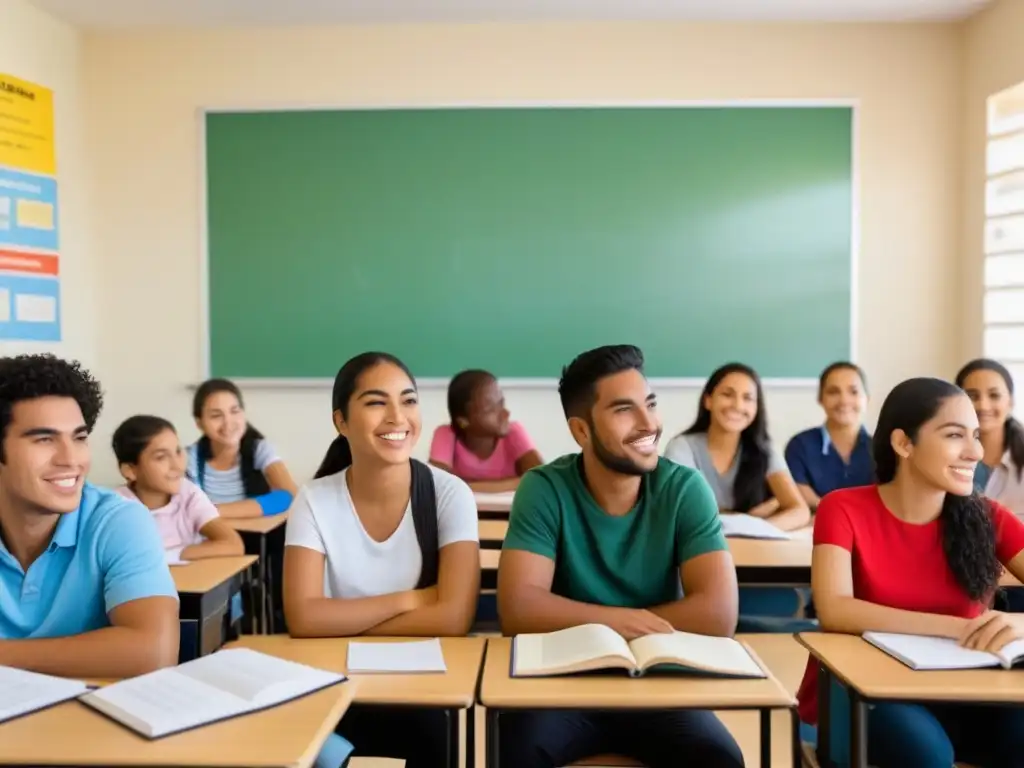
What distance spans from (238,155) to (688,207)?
2.45 metres

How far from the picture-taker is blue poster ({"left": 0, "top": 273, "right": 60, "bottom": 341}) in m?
4.56

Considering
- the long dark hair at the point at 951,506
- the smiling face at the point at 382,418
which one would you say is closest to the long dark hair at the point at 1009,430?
the long dark hair at the point at 951,506

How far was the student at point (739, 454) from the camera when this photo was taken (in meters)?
3.70

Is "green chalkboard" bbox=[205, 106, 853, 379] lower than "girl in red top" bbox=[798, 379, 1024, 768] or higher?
higher

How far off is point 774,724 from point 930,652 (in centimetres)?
84

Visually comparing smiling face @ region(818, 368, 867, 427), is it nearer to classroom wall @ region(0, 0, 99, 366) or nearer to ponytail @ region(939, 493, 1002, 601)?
ponytail @ region(939, 493, 1002, 601)

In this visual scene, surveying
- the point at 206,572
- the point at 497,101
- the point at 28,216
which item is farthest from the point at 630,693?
the point at 28,216

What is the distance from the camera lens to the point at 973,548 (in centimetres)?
211

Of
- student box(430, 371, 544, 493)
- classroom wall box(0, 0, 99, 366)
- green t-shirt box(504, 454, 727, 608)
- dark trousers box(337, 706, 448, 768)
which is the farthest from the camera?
classroom wall box(0, 0, 99, 366)

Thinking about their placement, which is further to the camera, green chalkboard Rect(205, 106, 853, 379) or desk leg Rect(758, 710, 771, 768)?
green chalkboard Rect(205, 106, 853, 379)

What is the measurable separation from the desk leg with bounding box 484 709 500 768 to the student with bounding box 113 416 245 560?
171 cm

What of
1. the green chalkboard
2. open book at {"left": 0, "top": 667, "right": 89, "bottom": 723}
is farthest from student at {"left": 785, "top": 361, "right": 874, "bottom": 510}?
open book at {"left": 0, "top": 667, "right": 89, "bottom": 723}

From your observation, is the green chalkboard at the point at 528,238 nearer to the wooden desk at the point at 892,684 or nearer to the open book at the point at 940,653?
the open book at the point at 940,653

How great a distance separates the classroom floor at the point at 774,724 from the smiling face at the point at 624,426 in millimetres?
750
